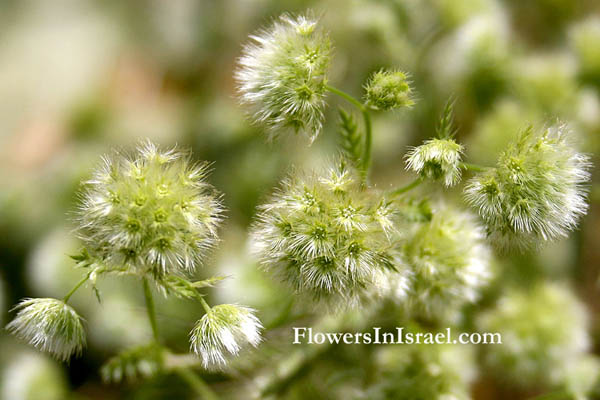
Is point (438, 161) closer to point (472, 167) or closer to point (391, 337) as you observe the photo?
point (472, 167)

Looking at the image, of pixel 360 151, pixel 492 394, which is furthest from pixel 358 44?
pixel 492 394

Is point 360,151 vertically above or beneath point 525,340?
above

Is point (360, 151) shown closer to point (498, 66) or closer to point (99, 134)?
point (498, 66)

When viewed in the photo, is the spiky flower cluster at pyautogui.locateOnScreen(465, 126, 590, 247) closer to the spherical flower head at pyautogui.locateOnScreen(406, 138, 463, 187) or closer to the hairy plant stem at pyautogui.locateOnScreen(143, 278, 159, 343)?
the spherical flower head at pyautogui.locateOnScreen(406, 138, 463, 187)

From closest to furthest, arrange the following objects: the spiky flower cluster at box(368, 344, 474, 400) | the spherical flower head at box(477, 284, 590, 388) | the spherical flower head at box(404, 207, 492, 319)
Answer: the spherical flower head at box(404, 207, 492, 319) → the spiky flower cluster at box(368, 344, 474, 400) → the spherical flower head at box(477, 284, 590, 388)

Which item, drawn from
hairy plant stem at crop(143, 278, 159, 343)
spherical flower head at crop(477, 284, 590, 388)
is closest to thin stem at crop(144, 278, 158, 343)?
hairy plant stem at crop(143, 278, 159, 343)
